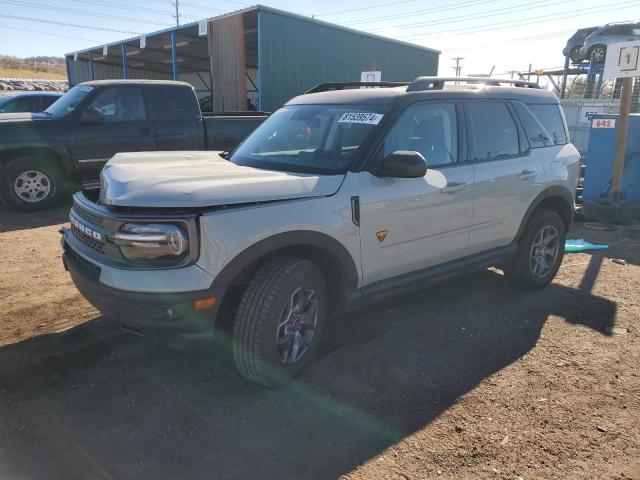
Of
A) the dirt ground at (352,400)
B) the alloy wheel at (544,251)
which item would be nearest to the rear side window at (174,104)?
the dirt ground at (352,400)

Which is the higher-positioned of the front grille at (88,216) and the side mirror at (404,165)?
the side mirror at (404,165)

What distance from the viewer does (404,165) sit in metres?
3.21

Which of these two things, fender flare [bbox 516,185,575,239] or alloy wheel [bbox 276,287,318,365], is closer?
alloy wheel [bbox 276,287,318,365]

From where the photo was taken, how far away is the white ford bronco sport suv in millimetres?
2680

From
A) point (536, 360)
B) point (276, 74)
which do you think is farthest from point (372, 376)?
point (276, 74)

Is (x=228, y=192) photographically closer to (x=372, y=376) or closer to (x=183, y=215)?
(x=183, y=215)

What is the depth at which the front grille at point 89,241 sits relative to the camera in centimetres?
291

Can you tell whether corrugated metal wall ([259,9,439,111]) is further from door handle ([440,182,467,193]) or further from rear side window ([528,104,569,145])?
door handle ([440,182,467,193])

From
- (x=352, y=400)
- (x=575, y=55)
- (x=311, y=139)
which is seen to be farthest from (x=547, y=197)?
(x=575, y=55)

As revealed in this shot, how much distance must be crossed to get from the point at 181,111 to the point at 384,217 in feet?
20.6

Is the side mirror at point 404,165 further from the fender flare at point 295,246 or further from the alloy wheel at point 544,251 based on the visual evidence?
the alloy wheel at point 544,251

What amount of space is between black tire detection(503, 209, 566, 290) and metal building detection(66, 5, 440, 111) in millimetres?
10594

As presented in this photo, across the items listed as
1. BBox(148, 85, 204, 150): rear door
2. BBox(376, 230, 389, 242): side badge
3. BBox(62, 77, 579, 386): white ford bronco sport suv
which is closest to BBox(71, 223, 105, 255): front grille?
BBox(62, 77, 579, 386): white ford bronco sport suv

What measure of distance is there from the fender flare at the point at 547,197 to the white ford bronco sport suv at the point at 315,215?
0.06 ft
